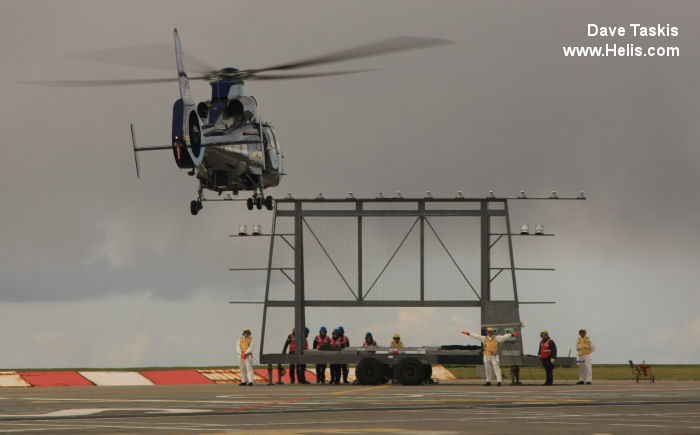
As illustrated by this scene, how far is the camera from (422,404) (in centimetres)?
2361

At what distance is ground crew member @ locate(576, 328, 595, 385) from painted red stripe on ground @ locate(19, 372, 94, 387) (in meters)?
17.9

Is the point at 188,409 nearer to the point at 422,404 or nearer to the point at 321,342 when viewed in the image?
the point at 422,404

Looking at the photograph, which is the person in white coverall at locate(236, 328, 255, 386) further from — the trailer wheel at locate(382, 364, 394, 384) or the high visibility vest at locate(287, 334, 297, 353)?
the trailer wheel at locate(382, 364, 394, 384)

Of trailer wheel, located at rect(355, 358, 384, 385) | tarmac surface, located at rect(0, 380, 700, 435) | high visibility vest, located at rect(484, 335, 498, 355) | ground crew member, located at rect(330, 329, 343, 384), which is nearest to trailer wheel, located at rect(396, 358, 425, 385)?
trailer wheel, located at rect(355, 358, 384, 385)

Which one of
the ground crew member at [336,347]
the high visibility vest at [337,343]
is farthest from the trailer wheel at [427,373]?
the high visibility vest at [337,343]

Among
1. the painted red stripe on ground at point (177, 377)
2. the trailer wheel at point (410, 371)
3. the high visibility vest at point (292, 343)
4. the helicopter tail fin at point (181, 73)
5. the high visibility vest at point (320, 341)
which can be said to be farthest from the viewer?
the painted red stripe on ground at point (177, 377)

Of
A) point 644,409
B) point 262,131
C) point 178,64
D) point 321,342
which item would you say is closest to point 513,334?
point 321,342

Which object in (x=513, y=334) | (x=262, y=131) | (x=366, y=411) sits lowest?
(x=366, y=411)

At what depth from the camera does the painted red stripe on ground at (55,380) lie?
40806mm

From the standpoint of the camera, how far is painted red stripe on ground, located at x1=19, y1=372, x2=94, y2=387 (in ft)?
134

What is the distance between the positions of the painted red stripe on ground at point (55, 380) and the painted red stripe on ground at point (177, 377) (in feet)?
8.85

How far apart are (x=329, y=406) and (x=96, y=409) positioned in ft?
15.7

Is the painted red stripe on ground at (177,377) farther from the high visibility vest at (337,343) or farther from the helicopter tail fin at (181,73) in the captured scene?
the helicopter tail fin at (181,73)

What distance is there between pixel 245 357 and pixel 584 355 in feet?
40.0
